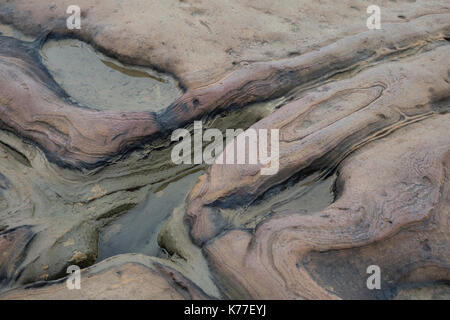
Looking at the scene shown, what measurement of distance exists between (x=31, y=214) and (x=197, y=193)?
3.23 ft

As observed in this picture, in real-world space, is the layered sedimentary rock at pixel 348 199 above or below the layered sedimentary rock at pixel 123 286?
above

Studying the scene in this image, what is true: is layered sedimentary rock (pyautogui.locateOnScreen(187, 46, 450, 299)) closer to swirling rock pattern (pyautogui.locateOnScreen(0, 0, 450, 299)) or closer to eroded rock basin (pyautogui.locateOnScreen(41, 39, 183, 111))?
swirling rock pattern (pyautogui.locateOnScreen(0, 0, 450, 299))

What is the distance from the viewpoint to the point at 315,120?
2.76 meters

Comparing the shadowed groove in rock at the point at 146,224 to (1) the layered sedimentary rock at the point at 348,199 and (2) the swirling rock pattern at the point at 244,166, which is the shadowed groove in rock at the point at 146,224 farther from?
(1) the layered sedimentary rock at the point at 348,199

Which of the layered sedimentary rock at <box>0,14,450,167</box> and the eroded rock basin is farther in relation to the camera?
the eroded rock basin

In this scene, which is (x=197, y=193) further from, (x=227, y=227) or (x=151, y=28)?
(x=151, y=28)

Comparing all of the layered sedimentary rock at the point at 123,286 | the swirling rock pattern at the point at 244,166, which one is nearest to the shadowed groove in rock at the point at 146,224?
the swirling rock pattern at the point at 244,166

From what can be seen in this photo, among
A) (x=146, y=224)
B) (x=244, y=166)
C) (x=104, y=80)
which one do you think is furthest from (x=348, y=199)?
(x=104, y=80)

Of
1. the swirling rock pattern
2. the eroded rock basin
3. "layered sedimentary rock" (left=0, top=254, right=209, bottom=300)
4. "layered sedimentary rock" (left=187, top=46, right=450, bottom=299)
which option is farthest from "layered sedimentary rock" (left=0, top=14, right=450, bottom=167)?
"layered sedimentary rock" (left=0, top=254, right=209, bottom=300)

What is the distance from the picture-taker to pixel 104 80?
3246mm

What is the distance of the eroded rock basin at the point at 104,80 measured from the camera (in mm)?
3049

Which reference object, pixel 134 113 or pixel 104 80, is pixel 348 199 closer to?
pixel 134 113

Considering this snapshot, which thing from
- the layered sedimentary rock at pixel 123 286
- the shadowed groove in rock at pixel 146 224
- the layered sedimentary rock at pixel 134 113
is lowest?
the layered sedimentary rock at pixel 123 286

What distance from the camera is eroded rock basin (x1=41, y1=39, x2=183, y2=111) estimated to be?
3049mm
